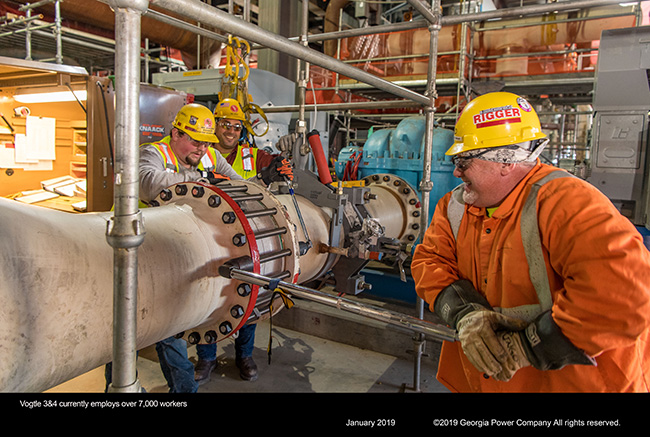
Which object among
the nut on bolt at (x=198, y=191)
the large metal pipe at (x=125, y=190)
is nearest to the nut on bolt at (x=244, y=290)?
the nut on bolt at (x=198, y=191)

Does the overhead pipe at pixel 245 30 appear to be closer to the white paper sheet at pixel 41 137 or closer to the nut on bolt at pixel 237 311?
the nut on bolt at pixel 237 311

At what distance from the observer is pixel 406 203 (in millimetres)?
3686

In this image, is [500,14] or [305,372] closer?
[500,14]

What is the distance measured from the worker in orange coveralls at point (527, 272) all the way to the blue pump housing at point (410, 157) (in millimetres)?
2262

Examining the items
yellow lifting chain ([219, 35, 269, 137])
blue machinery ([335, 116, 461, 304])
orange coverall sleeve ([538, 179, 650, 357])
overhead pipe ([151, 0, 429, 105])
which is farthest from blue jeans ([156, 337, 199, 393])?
blue machinery ([335, 116, 461, 304])

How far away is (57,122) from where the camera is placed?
4410 mm

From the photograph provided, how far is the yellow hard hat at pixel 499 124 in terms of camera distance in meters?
1.38

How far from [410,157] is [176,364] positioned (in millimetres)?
2649

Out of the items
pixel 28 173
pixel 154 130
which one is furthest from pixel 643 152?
pixel 28 173

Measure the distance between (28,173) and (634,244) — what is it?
4888mm

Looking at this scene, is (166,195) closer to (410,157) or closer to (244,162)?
(244,162)

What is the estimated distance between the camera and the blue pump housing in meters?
3.81

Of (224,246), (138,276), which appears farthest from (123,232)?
(224,246)

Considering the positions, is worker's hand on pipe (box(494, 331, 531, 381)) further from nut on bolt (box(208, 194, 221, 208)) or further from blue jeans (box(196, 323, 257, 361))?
blue jeans (box(196, 323, 257, 361))
